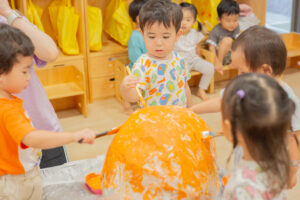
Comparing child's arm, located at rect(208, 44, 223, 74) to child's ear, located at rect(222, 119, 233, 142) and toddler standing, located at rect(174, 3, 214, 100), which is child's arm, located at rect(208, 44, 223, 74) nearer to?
toddler standing, located at rect(174, 3, 214, 100)

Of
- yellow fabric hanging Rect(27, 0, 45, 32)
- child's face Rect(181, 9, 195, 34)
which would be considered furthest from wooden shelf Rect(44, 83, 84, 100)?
child's face Rect(181, 9, 195, 34)

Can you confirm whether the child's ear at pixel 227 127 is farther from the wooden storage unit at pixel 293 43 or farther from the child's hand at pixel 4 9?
the wooden storage unit at pixel 293 43

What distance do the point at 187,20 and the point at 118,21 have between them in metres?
0.68

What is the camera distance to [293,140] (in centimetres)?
183

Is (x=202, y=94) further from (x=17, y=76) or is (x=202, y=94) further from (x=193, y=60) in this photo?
(x=17, y=76)

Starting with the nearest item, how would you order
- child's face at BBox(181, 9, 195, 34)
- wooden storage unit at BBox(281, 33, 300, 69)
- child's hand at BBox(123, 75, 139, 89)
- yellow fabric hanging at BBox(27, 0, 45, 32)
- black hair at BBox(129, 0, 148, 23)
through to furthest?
child's hand at BBox(123, 75, 139, 89) → yellow fabric hanging at BBox(27, 0, 45, 32) → black hair at BBox(129, 0, 148, 23) → child's face at BBox(181, 9, 195, 34) → wooden storage unit at BBox(281, 33, 300, 69)

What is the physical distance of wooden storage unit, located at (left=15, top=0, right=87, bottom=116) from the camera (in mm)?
3696

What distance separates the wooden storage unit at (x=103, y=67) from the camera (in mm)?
4012

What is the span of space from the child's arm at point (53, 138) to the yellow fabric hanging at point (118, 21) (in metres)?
2.66

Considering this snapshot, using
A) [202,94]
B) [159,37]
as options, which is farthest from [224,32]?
[159,37]

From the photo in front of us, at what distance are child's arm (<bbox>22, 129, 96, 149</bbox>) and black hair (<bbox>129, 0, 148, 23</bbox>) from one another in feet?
7.87

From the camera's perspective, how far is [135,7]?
3.75 m

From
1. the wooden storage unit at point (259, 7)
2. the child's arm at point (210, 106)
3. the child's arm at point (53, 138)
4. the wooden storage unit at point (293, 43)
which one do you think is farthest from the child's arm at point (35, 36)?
the wooden storage unit at point (293, 43)

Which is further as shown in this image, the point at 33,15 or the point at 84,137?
the point at 33,15
